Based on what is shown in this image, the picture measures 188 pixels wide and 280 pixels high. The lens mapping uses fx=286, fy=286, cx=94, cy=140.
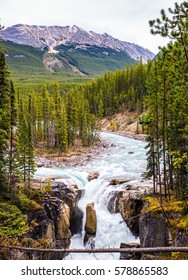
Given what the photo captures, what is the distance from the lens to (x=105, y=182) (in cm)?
3247

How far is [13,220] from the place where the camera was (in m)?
17.6

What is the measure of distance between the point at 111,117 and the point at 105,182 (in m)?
66.7

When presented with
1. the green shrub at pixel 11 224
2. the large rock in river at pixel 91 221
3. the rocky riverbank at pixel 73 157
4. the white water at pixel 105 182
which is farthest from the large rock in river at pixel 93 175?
the green shrub at pixel 11 224

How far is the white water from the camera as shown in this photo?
2588 cm

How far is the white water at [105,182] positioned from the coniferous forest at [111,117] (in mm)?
4374

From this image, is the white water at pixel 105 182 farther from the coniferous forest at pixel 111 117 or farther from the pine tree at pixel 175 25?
the pine tree at pixel 175 25

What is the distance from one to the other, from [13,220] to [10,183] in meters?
6.37

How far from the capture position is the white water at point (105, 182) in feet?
84.9

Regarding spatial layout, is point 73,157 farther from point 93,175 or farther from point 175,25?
point 175,25

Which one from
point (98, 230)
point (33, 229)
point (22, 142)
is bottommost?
point (98, 230)

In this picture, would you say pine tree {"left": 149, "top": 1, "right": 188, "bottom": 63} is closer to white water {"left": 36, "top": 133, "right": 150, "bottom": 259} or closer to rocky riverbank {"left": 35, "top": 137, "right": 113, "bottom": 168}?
white water {"left": 36, "top": 133, "right": 150, "bottom": 259}

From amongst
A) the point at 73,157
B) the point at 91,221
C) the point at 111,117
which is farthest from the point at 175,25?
the point at 111,117
